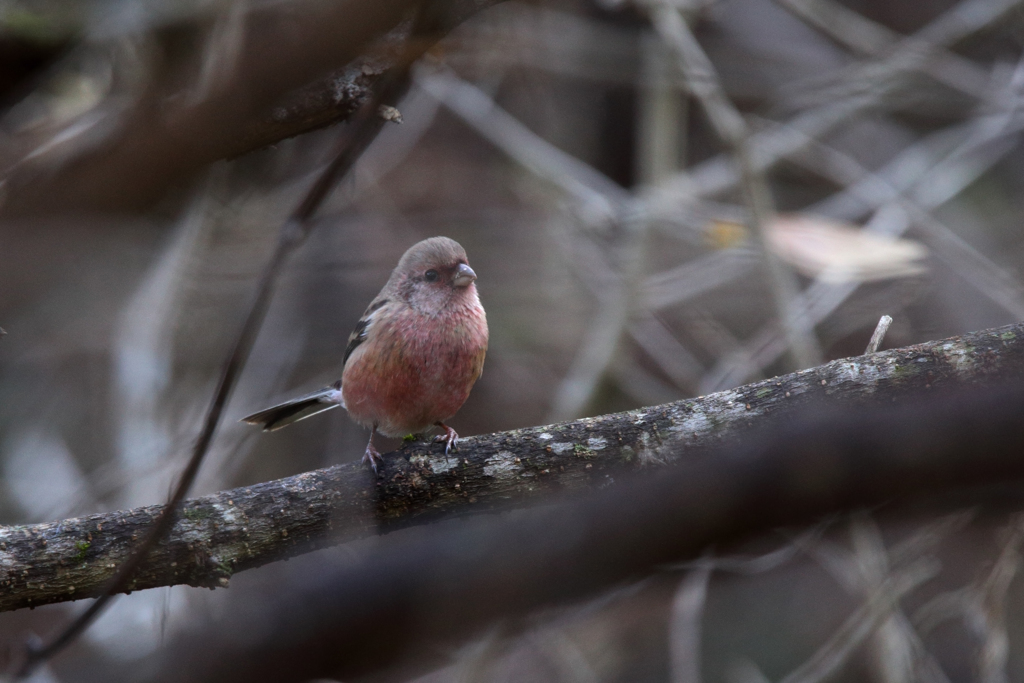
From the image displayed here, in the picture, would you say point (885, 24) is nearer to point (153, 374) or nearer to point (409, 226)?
point (409, 226)

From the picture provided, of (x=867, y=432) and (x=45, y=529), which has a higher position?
(x=45, y=529)

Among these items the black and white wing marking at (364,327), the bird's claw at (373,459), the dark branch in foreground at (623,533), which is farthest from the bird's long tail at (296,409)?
the dark branch in foreground at (623,533)

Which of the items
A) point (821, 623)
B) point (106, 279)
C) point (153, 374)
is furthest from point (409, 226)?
point (821, 623)

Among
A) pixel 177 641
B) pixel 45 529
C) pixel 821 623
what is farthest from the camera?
pixel 821 623

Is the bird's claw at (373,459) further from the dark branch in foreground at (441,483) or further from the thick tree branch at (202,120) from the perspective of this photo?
the thick tree branch at (202,120)

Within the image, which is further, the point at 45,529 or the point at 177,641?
the point at 45,529

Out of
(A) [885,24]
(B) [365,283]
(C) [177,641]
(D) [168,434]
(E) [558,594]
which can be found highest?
(A) [885,24]

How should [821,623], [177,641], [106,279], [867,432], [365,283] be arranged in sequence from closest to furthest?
1. [867,432]
2. [177,641]
3. [821,623]
4. [106,279]
5. [365,283]

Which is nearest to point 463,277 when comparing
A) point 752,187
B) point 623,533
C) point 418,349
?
point 418,349
